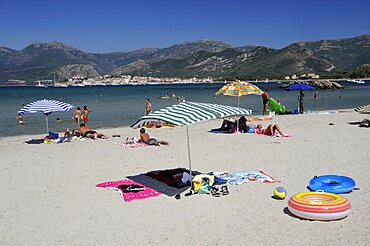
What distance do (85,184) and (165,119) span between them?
264 centimetres

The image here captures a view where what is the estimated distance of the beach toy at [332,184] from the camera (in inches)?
296

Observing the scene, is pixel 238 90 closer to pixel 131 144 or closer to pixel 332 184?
pixel 131 144

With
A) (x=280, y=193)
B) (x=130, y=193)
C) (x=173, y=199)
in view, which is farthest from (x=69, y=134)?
(x=280, y=193)

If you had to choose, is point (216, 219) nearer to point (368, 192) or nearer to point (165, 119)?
point (165, 119)

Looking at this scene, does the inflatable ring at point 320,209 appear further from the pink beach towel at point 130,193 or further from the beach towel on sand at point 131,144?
the beach towel on sand at point 131,144

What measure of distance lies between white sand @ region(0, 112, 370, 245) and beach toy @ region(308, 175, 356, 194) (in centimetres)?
17

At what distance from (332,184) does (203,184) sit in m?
2.50

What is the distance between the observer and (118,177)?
367 inches

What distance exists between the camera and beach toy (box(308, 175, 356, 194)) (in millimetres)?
7516

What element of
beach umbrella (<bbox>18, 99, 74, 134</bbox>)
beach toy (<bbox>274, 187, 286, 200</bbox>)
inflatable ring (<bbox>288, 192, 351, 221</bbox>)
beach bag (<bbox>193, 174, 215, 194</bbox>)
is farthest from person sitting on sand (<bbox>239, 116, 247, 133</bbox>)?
inflatable ring (<bbox>288, 192, 351, 221</bbox>)

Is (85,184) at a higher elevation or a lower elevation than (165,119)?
lower

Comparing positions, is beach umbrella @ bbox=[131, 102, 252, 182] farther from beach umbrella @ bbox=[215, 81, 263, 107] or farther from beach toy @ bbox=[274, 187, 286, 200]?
beach umbrella @ bbox=[215, 81, 263, 107]

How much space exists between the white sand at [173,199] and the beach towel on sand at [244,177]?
0.24 m

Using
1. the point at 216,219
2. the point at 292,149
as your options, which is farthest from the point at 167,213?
the point at 292,149
